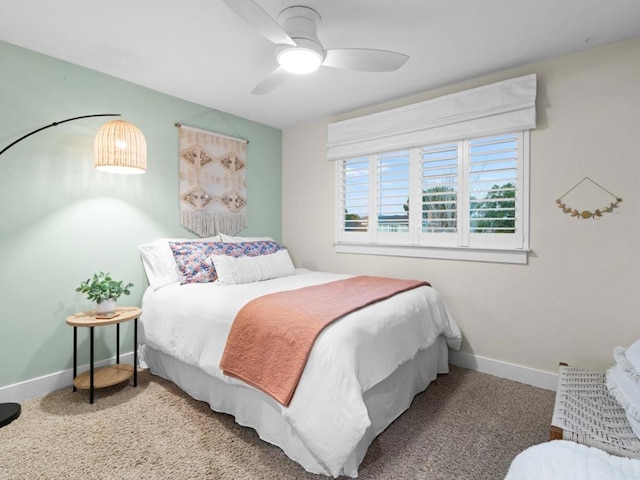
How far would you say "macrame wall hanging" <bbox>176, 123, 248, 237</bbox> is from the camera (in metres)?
3.32

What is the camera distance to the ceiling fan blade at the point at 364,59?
195 centimetres

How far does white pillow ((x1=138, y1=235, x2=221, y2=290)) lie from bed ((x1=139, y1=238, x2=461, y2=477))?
89 mm

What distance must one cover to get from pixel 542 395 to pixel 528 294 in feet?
2.38

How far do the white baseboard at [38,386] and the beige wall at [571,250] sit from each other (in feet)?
10.2

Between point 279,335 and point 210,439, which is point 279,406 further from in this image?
point 210,439

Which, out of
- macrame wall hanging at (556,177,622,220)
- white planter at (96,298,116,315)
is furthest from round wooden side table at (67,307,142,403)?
macrame wall hanging at (556,177,622,220)

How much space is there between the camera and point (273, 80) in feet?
7.64

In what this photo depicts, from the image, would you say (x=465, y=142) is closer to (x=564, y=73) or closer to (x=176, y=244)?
(x=564, y=73)

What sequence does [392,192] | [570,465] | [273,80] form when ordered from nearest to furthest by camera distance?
[570,465] < [273,80] < [392,192]

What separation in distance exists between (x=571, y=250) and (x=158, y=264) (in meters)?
3.26

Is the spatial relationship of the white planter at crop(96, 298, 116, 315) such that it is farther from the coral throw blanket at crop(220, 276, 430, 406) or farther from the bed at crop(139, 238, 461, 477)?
the coral throw blanket at crop(220, 276, 430, 406)

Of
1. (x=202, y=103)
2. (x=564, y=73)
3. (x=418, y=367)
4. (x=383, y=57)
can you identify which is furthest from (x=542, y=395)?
(x=202, y=103)

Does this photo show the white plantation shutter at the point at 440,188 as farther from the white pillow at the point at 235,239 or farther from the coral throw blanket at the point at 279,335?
the white pillow at the point at 235,239

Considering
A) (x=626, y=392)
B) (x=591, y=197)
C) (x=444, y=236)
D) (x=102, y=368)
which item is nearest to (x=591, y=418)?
(x=626, y=392)
